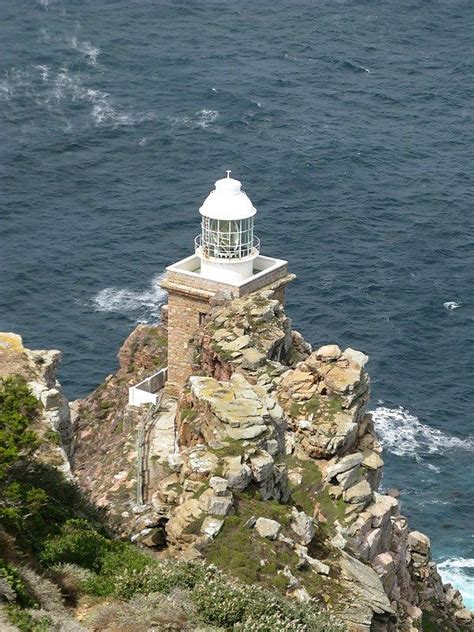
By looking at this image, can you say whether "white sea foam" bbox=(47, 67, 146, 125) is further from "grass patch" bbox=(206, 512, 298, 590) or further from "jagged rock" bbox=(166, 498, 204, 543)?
"grass patch" bbox=(206, 512, 298, 590)

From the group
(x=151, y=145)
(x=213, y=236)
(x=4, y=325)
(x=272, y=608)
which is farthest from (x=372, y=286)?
(x=272, y=608)

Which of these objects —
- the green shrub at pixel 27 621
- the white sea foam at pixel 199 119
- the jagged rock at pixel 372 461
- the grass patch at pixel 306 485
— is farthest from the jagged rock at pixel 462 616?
the white sea foam at pixel 199 119

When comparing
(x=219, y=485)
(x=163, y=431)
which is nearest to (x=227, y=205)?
(x=163, y=431)

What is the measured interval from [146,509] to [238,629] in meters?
11.4

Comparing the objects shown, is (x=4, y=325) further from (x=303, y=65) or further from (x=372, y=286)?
(x=303, y=65)

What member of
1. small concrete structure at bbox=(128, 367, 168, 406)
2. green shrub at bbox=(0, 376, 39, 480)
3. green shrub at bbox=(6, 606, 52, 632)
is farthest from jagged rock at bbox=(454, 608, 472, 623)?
green shrub at bbox=(6, 606, 52, 632)

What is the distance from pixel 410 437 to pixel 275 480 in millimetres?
55610

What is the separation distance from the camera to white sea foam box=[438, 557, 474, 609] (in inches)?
3110

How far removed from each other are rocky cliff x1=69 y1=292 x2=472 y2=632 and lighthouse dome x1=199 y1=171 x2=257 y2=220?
4090 millimetres

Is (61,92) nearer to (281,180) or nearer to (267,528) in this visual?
(281,180)

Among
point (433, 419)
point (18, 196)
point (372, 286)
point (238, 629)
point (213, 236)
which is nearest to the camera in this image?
point (238, 629)

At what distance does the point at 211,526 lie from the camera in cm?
A: 3538

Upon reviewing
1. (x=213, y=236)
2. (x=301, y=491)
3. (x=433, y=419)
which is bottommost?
(x=433, y=419)

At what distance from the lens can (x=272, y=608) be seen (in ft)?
101
